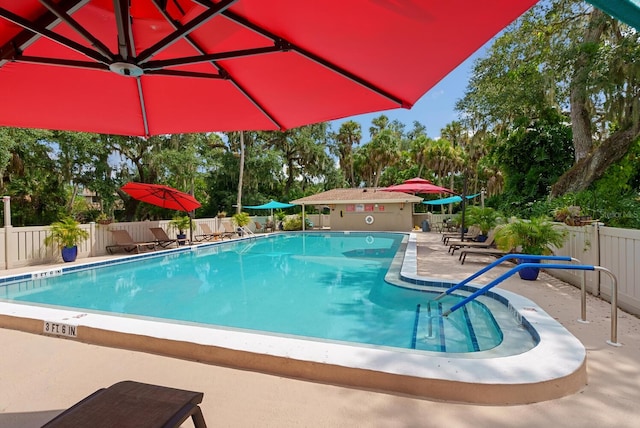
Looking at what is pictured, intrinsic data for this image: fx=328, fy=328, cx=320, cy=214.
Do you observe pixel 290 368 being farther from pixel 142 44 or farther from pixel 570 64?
pixel 570 64

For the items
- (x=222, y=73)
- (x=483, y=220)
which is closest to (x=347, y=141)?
(x=483, y=220)

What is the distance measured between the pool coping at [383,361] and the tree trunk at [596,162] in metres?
11.6

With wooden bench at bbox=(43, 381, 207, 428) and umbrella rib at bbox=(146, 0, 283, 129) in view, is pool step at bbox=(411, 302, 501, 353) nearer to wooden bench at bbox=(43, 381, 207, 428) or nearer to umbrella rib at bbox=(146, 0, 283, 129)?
wooden bench at bbox=(43, 381, 207, 428)

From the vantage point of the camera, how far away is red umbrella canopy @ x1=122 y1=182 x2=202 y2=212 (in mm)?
12688

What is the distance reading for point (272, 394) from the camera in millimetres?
2602

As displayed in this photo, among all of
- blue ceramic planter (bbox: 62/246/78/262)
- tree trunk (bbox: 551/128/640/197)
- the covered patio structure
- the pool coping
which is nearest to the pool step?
the pool coping

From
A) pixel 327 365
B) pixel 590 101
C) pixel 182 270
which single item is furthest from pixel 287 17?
pixel 590 101

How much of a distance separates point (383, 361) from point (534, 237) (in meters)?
5.97

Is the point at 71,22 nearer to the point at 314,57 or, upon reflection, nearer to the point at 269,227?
the point at 314,57

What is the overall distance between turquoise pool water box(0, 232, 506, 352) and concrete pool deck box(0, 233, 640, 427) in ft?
4.69

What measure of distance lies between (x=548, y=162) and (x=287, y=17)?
16.7 meters

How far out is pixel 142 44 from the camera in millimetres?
2934

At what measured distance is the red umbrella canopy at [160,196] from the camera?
12688 millimetres

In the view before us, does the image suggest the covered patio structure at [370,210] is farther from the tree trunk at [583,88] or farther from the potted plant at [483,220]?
the tree trunk at [583,88]
